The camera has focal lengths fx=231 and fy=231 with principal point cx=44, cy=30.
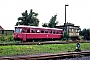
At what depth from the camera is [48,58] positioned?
Answer: 16172 millimetres

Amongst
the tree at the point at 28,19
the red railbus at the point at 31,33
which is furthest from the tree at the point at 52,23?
the red railbus at the point at 31,33

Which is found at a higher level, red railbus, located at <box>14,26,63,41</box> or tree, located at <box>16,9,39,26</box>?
tree, located at <box>16,9,39,26</box>

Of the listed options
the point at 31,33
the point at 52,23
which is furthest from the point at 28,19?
the point at 31,33

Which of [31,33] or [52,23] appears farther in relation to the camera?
[52,23]

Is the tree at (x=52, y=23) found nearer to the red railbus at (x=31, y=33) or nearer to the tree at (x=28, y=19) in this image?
the tree at (x=28, y=19)

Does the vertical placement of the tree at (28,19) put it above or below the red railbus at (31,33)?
above

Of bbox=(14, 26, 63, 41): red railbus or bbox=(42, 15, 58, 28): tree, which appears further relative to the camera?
bbox=(42, 15, 58, 28): tree

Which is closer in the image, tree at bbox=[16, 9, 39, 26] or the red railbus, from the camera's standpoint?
the red railbus

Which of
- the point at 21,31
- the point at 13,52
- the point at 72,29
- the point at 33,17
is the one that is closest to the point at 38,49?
the point at 13,52

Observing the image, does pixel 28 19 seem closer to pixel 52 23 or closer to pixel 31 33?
pixel 52 23

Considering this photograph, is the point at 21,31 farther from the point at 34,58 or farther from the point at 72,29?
the point at 34,58

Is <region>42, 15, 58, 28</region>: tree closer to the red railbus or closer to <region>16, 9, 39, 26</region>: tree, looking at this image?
<region>16, 9, 39, 26</region>: tree

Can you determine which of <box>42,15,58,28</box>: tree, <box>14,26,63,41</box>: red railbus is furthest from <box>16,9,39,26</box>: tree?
<box>14,26,63,41</box>: red railbus

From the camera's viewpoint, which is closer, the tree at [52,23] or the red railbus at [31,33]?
the red railbus at [31,33]
